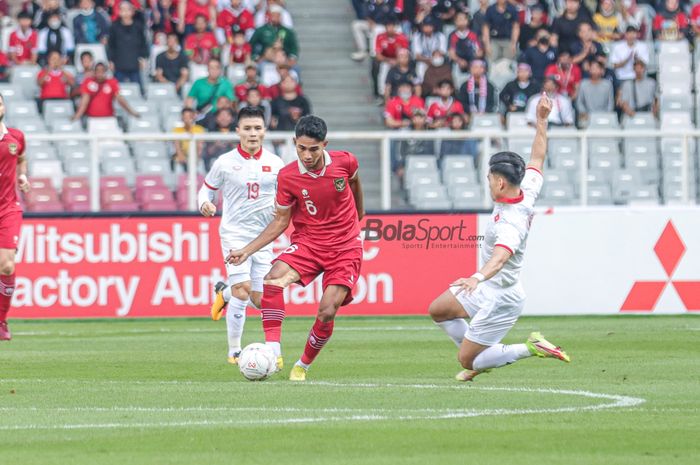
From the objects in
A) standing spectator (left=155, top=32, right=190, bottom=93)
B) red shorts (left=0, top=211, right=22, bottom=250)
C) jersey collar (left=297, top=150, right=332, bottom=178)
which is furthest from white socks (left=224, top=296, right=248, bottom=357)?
standing spectator (left=155, top=32, right=190, bottom=93)

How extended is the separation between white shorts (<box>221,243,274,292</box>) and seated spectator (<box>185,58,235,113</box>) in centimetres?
982

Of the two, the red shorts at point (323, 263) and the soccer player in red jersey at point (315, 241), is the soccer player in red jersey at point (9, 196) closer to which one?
the soccer player in red jersey at point (315, 241)

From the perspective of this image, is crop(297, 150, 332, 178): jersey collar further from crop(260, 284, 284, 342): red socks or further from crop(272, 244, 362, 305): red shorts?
crop(260, 284, 284, 342): red socks

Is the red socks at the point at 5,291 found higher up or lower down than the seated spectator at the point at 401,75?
lower down

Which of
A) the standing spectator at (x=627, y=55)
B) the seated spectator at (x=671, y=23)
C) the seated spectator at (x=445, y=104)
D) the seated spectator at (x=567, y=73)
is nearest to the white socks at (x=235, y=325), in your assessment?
the seated spectator at (x=445, y=104)

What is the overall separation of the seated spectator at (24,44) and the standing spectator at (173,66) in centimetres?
221

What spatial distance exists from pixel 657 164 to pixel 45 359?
10105mm

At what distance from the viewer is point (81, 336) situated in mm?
17562

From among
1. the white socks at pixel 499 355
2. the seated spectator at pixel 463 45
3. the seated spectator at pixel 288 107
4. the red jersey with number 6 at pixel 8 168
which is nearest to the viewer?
the white socks at pixel 499 355

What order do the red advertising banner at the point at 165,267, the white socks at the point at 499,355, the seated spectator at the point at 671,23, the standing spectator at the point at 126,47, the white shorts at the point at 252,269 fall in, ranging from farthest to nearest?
the seated spectator at the point at 671,23
the standing spectator at the point at 126,47
the red advertising banner at the point at 165,267
the white shorts at the point at 252,269
the white socks at the point at 499,355

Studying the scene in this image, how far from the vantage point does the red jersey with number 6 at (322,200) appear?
12000mm

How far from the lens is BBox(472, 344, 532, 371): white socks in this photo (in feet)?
38.2

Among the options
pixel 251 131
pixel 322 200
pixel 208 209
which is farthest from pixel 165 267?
pixel 322 200

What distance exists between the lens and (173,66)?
25.6 meters
